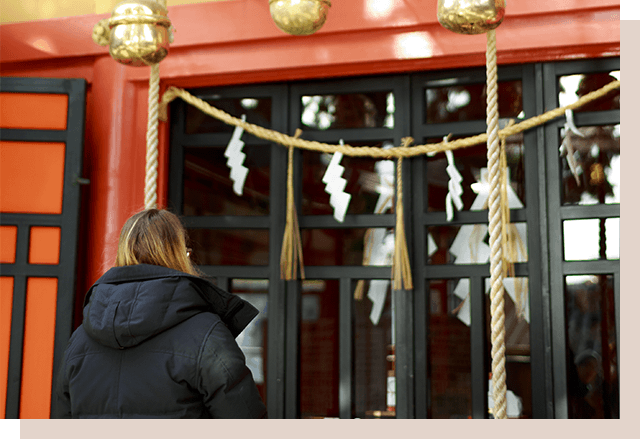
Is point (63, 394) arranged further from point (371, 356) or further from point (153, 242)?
point (371, 356)

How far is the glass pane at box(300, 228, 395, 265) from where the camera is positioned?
2730 mm

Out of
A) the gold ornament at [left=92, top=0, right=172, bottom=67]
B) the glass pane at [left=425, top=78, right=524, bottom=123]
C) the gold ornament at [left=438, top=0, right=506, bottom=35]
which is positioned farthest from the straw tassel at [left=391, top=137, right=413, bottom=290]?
the gold ornament at [left=92, top=0, right=172, bottom=67]

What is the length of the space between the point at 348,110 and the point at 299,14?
109 centimetres

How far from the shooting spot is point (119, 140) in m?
2.41

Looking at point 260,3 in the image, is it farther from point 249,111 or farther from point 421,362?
point 421,362

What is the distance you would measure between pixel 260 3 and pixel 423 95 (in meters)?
0.74

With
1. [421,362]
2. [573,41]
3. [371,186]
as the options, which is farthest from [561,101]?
[421,362]

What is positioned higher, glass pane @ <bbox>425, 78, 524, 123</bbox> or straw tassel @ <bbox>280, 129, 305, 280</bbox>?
glass pane @ <bbox>425, 78, 524, 123</bbox>

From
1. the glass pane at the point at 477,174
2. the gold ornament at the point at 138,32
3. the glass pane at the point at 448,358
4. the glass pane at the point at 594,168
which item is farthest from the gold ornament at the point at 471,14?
the glass pane at the point at 448,358

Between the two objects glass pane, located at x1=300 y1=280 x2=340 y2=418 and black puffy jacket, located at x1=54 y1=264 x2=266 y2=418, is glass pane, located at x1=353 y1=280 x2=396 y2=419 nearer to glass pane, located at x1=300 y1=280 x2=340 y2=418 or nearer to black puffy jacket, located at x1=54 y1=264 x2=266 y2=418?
glass pane, located at x1=300 y1=280 x2=340 y2=418

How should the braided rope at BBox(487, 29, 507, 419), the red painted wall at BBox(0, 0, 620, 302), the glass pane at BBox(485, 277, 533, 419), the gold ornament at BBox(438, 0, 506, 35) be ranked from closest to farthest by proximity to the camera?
the gold ornament at BBox(438, 0, 506, 35), the braided rope at BBox(487, 29, 507, 419), the red painted wall at BBox(0, 0, 620, 302), the glass pane at BBox(485, 277, 533, 419)

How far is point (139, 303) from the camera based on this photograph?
121 cm

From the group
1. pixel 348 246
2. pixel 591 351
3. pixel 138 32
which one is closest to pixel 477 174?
pixel 591 351

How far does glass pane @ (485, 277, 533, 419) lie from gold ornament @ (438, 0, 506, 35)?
106 cm
